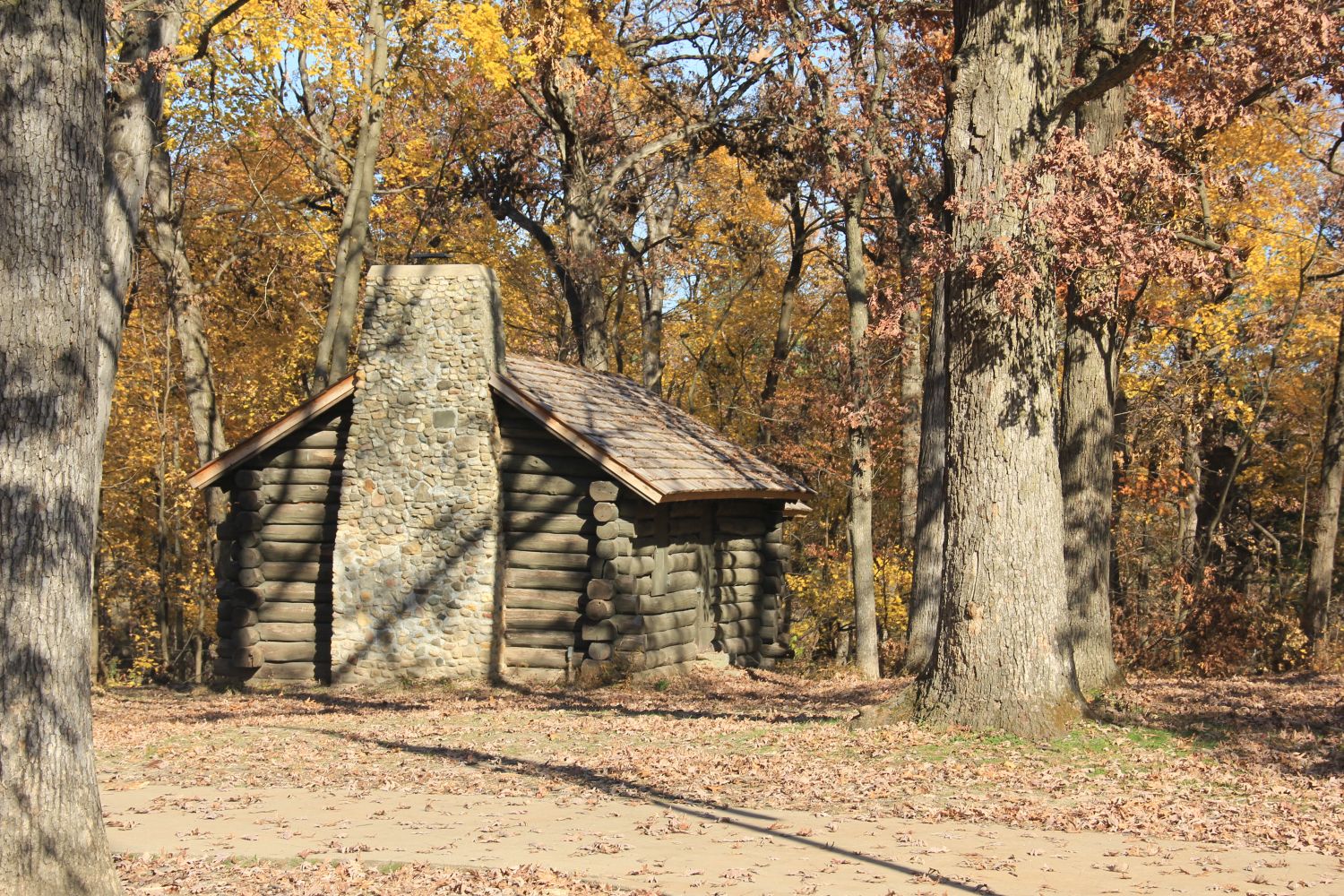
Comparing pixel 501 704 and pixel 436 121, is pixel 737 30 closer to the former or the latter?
pixel 436 121

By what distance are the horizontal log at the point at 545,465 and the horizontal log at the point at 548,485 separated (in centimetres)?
7

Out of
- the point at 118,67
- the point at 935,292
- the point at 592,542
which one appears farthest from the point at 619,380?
the point at 118,67

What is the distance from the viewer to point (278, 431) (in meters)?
18.1

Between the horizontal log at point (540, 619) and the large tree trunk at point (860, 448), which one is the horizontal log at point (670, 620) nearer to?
the horizontal log at point (540, 619)

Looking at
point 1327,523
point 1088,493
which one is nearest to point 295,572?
point 1088,493

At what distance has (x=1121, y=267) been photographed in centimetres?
1074

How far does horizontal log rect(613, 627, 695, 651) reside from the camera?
17.5 m

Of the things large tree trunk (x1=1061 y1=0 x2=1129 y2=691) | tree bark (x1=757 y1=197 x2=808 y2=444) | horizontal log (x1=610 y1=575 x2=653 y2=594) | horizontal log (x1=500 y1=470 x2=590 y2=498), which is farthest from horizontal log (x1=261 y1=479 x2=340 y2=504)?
tree bark (x1=757 y1=197 x2=808 y2=444)

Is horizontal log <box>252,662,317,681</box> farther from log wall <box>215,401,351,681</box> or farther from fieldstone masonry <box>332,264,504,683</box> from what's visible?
fieldstone masonry <box>332,264,504,683</box>

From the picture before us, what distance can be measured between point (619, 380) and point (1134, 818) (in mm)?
14768

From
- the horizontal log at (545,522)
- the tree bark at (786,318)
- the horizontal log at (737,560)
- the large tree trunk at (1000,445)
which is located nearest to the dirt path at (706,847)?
the large tree trunk at (1000,445)

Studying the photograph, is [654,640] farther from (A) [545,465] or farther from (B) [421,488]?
(B) [421,488]

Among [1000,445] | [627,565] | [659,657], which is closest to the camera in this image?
[1000,445]

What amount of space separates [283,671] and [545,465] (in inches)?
196
